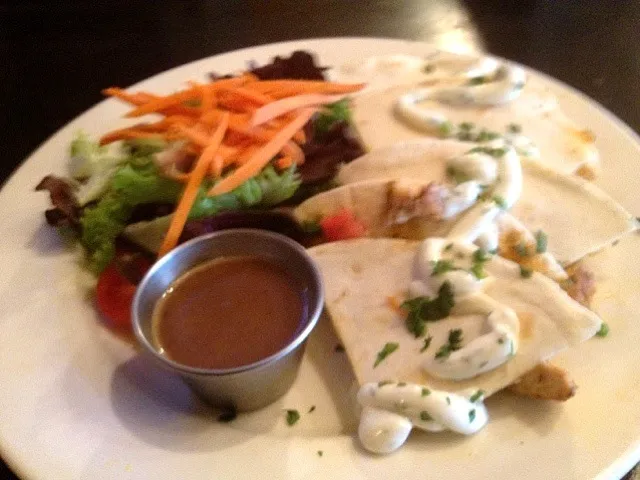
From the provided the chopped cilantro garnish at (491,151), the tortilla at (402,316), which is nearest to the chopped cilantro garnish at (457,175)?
the chopped cilantro garnish at (491,151)

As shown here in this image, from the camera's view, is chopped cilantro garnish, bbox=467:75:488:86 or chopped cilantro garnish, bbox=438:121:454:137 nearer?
chopped cilantro garnish, bbox=438:121:454:137

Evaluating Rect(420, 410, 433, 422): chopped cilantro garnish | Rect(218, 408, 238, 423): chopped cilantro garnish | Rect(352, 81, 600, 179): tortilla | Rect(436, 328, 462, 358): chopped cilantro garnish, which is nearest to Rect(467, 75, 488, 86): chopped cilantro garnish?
Rect(352, 81, 600, 179): tortilla

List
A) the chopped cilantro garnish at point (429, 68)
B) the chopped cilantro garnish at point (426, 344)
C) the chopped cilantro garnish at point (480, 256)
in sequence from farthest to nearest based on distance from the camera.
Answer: the chopped cilantro garnish at point (429, 68)
the chopped cilantro garnish at point (480, 256)
the chopped cilantro garnish at point (426, 344)

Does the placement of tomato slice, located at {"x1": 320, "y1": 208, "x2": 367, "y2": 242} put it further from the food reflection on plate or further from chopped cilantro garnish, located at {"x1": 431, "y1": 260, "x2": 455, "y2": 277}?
chopped cilantro garnish, located at {"x1": 431, "y1": 260, "x2": 455, "y2": 277}

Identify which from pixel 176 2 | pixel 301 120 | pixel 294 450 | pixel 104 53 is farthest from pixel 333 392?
pixel 176 2

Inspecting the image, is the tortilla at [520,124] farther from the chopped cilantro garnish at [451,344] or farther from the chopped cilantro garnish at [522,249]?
the chopped cilantro garnish at [451,344]

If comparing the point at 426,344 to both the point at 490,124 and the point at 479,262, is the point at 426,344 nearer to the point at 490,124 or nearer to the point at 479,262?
the point at 479,262

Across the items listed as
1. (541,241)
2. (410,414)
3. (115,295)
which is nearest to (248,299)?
(115,295)

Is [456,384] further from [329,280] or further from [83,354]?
[83,354]
